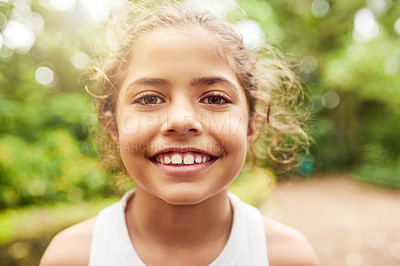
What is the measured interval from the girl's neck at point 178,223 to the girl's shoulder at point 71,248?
22cm

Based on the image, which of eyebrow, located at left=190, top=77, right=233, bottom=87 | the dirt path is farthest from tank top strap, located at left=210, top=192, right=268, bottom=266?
the dirt path

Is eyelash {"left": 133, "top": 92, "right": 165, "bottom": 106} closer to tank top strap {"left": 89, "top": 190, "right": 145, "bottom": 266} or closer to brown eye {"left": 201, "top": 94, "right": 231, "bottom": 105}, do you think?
brown eye {"left": 201, "top": 94, "right": 231, "bottom": 105}

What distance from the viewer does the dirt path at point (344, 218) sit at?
5434 millimetres

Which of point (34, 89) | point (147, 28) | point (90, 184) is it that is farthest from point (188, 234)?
point (34, 89)

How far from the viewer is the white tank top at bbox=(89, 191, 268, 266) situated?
134 cm

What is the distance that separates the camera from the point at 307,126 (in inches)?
95.1

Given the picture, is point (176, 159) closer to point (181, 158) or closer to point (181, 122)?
point (181, 158)

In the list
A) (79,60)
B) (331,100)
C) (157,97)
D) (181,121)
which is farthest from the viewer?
(331,100)

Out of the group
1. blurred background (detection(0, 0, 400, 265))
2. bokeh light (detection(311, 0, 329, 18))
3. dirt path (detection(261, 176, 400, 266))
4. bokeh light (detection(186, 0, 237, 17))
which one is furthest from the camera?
bokeh light (detection(311, 0, 329, 18))

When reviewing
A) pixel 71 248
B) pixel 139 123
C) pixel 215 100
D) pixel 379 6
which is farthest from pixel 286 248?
pixel 379 6

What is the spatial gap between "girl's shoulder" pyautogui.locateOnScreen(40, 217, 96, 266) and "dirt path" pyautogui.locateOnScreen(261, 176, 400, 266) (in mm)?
2273

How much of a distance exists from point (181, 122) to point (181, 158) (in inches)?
6.1

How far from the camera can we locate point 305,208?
8.59 meters

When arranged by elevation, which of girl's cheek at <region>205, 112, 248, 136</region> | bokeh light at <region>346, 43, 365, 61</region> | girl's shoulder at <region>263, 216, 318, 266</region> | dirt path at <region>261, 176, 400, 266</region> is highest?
bokeh light at <region>346, 43, 365, 61</region>
